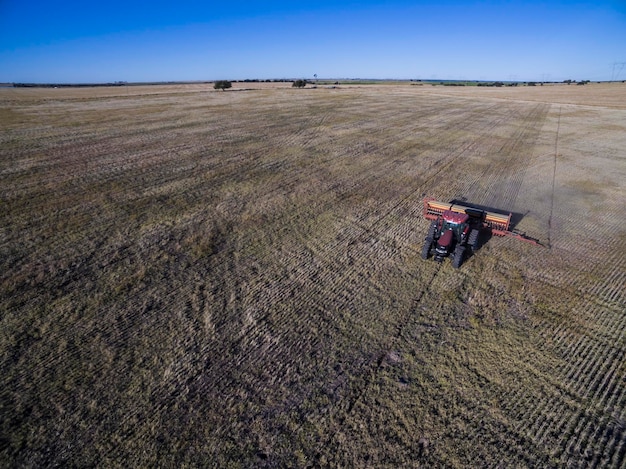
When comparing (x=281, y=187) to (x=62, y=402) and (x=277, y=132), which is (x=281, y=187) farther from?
(x=277, y=132)

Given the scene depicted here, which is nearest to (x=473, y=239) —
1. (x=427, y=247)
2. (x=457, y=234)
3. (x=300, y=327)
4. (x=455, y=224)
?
(x=457, y=234)

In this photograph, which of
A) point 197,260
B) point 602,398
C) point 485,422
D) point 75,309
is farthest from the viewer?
point 197,260

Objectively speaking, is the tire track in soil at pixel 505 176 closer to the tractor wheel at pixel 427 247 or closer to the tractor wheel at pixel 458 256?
the tractor wheel at pixel 458 256

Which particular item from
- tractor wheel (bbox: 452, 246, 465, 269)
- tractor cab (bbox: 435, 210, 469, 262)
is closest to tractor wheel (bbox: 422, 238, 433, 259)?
tractor cab (bbox: 435, 210, 469, 262)

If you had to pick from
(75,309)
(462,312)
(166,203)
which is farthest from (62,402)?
(166,203)

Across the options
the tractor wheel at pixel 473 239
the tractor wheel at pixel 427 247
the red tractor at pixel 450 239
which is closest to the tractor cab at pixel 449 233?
the red tractor at pixel 450 239
